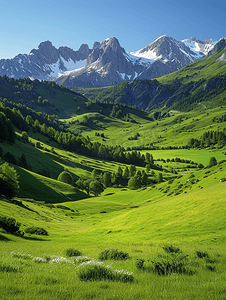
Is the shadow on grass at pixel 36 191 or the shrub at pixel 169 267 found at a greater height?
the shrub at pixel 169 267

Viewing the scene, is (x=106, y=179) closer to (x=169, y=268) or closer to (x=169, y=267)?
(x=169, y=267)

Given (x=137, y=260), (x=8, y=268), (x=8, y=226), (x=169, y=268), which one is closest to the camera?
(x=8, y=268)

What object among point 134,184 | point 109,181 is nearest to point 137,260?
point 134,184

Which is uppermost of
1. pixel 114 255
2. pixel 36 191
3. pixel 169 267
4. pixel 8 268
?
pixel 8 268

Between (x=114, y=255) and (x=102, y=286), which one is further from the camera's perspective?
(x=114, y=255)

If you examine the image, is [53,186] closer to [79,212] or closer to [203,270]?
[79,212]

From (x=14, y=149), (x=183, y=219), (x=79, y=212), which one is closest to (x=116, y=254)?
(x=183, y=219)

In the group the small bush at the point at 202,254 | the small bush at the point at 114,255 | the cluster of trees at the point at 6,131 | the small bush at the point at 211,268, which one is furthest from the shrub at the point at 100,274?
the cluster of trees at the point at 6,131

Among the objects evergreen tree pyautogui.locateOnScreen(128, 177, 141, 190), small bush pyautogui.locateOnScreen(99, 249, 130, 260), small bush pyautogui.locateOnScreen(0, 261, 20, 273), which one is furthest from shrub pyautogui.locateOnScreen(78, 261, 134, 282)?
evergreen tree pyautogui.locateOnScreen(128, 177, 141, 190)

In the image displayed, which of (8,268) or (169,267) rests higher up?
(8,268)

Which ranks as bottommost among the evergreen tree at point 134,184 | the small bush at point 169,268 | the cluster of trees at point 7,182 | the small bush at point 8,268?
the evergreen tree at point 134,184

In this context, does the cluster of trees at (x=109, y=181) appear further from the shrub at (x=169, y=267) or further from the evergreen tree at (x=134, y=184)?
the shrub at (x=169, y=267)

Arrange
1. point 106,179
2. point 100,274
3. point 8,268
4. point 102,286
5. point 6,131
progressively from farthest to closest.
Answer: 1. point 106,179
2. point 6,131
3. point 100,274
4. point 8,268
5. point 102,286

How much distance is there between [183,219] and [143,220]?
11.8m
